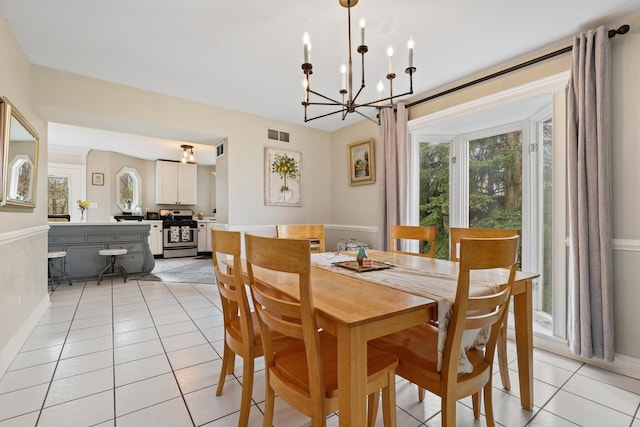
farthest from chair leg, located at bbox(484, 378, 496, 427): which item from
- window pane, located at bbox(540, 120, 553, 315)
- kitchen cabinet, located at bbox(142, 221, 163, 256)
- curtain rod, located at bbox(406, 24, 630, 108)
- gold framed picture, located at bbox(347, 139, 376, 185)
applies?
Answer: kitchen cabinet, located at bbox(142, 221, 163, 256)

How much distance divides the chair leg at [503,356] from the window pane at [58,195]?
7.78 metres

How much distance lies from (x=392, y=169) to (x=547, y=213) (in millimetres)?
1546

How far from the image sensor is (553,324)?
2.28m

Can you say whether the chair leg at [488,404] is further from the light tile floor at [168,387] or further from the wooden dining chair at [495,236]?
the wooden dining chair at [495,236]

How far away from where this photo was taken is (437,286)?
4.35 feet

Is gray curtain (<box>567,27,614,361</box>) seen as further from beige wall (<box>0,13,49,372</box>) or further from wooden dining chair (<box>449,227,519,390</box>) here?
beige wall (<box>0,13,49,372</box>)

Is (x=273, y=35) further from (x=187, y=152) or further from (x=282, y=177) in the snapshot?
(x=187, y=152)

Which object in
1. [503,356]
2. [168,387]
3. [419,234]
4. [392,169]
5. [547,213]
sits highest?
[392,169]

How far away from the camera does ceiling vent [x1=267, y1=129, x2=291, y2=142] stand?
415 centimetres

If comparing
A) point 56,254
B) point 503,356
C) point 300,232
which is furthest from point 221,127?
point 503,356

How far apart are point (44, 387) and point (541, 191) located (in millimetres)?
4060

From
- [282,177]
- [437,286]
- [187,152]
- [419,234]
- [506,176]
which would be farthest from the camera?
[187,152]

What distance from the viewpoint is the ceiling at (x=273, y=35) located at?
1938 millimetres

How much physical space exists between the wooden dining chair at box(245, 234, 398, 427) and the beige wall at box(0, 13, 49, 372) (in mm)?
1993
